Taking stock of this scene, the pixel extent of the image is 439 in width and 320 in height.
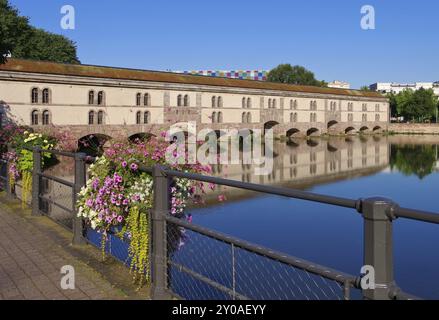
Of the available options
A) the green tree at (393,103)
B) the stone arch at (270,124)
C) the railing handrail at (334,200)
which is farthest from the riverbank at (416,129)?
the railing handrail at (334,200)

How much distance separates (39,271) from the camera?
471cm

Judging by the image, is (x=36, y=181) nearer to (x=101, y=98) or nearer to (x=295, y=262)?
(x=295, y=262)

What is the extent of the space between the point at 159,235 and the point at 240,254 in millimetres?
5087

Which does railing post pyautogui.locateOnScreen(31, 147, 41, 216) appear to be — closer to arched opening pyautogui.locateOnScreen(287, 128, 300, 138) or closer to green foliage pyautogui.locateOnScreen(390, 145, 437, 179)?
green foliage pyautogui.locateOnScreen(390, 145, 437, 179)

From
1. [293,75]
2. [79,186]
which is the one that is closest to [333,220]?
[79,186]

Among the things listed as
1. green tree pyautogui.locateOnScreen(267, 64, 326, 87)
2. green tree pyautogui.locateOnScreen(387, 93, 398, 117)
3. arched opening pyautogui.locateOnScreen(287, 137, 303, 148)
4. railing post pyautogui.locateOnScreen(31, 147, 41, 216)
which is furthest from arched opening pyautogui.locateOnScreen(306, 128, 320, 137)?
railing post pyautogui.locateOnScreen(31, 147, 41, 216)

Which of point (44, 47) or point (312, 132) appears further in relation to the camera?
point (312, 132)

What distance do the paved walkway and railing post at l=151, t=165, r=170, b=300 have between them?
1.11ft

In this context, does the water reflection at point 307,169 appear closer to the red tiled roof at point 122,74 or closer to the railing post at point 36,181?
the railing post at point 36,181

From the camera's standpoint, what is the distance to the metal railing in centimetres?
221

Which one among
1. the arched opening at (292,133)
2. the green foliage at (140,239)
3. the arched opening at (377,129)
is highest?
the arched opening at (377,129)

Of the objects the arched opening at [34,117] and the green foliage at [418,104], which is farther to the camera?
the green foliage at [418,104]

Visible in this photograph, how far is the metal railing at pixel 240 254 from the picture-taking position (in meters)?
2.21

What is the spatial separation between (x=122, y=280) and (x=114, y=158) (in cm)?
121
